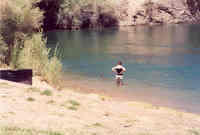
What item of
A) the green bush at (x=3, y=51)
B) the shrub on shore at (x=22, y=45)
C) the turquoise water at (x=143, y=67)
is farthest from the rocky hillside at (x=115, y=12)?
the green bush at (x=3, y=51)

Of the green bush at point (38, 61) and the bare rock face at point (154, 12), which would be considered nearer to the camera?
the green bush at point (38, 61)

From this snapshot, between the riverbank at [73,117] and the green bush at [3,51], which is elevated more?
the green bush at [3,51]

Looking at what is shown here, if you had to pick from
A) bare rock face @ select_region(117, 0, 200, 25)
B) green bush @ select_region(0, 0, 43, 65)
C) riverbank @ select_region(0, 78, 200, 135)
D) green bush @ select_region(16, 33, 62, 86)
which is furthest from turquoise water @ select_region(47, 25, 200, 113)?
bare rock face @ select_region(117, 0, 200, 25)

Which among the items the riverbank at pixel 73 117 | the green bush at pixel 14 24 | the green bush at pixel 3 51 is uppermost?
the green bush at pixel 14 24

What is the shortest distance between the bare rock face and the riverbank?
65.4m

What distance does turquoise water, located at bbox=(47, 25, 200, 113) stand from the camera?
2473 cm

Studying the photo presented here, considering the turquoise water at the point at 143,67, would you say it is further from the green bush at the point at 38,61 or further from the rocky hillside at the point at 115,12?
the rocky hillside at the point at 115,12

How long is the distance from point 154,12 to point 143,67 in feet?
180

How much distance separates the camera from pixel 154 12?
86375 millimetres

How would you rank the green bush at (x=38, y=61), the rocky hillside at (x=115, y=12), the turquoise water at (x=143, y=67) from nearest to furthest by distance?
the green bush at (x=38, y=61) → the turquoise water at (x=143, y=67) → the rocky hillside at (x=115, y=12)

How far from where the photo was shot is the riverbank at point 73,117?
Result: 1119cm

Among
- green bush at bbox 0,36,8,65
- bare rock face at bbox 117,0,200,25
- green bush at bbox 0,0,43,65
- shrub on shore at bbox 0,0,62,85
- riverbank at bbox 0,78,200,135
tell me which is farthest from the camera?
bare rock face at bbox 117,0,200,25

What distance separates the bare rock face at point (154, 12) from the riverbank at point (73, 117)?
214 ft

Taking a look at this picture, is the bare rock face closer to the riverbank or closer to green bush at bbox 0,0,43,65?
green bush at bbox 0,0,43,65
